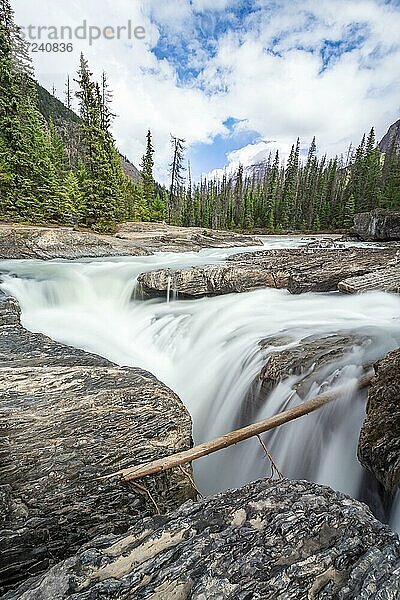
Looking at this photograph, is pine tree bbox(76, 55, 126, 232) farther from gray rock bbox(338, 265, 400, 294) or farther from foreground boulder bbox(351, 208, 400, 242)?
foreground boulder bbox(351, 208, 400, 242)

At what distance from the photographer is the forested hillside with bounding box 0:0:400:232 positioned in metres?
19.4

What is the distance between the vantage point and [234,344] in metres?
6.41

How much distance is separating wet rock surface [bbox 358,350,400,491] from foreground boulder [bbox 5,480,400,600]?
1.16 meters

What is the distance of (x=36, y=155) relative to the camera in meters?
21.7

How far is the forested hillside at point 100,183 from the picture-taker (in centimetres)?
1941

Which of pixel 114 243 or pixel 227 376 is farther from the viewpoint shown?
pixel 114 243

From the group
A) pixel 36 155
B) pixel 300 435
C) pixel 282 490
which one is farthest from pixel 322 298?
pixel 36 155

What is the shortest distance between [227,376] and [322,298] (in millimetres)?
4332

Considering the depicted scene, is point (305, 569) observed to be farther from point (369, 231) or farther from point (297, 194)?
point (297, 194)

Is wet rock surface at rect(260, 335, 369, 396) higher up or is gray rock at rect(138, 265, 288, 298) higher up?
gray rock at rect(138, 265, 288, 298)

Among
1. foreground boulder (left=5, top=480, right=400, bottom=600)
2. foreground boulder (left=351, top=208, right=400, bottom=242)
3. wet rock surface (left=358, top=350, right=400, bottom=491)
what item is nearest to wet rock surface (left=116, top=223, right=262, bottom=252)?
foreground boulder (left=351, top=208, right=400, bottom=242)

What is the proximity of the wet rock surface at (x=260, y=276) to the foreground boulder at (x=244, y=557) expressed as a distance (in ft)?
23.9

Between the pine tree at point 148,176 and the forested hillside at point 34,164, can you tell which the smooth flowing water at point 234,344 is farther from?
the pine tree at point 148,176

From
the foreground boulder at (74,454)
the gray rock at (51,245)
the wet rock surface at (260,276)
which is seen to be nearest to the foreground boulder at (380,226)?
the wet rock surface at (260,276)
